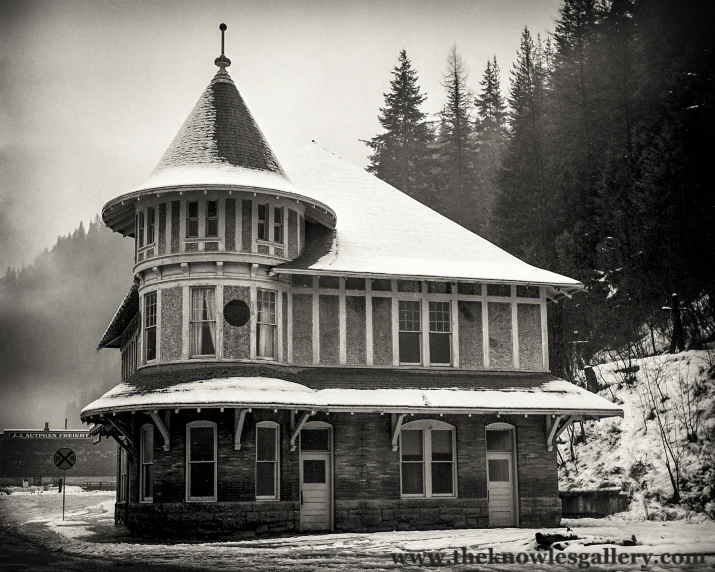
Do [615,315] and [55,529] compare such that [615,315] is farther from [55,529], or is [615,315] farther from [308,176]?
[55,529]

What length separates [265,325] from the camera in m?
26.9

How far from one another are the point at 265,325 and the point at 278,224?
9.77 feet

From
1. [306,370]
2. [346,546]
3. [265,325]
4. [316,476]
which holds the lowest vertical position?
[346,546]

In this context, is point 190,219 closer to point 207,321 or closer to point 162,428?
point 207,321

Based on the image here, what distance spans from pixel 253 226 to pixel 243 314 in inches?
97.8

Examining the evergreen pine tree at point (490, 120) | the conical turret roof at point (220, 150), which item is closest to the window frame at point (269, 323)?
the conical turret roof at point (220, 150)

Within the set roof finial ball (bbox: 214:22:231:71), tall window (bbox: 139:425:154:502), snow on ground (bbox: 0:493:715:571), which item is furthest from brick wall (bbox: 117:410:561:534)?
roof finial ball (bbox: 214:22:231:71)

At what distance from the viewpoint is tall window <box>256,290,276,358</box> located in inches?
1052

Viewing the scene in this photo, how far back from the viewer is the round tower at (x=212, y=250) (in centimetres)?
2628

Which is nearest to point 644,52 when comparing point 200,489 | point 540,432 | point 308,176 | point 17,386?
point 308,176

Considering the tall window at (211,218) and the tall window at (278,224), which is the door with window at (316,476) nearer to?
the tall window at (278,224)

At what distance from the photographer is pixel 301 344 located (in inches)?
1080

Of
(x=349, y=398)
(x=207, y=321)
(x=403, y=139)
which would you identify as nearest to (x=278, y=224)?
(x=207, y=321)

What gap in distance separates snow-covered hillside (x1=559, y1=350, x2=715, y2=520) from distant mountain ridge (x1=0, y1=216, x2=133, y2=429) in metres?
61.4
